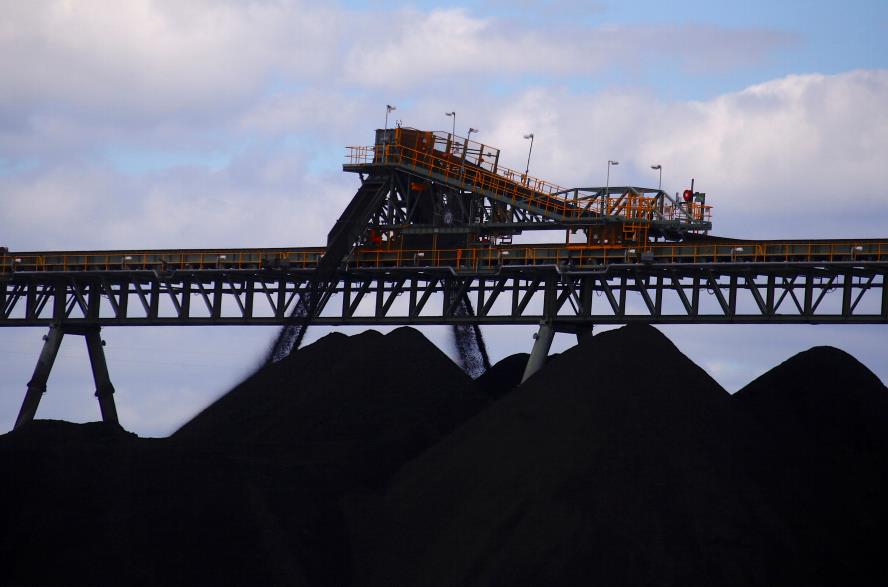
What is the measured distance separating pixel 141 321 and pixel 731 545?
1039 inches

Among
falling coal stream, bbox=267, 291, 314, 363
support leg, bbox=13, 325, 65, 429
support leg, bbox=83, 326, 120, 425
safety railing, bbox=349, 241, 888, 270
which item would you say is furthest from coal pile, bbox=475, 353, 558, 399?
support leg, bbox=13, 325, 65, 429

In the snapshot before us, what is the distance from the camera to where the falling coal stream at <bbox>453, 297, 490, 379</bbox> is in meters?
51.9

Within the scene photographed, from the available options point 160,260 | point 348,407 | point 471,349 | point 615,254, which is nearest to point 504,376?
point 471,349

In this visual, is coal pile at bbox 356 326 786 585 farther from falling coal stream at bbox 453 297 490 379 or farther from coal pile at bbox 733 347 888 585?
falling coal stream at bbox 453 297 490 379

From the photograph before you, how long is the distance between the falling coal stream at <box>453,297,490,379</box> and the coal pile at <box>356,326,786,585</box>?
1122cm

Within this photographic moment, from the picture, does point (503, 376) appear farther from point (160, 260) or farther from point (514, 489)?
point (514, 489)

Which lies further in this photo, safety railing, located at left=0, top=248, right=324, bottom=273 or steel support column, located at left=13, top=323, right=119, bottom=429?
steel support column, located at left=13, top=323, right=119, bottom=429

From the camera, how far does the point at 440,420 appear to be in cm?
4325

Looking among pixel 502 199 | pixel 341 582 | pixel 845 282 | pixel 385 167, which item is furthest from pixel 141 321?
pixel 845 282

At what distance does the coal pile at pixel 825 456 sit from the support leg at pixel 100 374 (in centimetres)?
2338

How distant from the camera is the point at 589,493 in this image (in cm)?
3391

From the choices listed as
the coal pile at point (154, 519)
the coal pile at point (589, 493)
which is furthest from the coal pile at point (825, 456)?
the coal pile at point (154, 519)

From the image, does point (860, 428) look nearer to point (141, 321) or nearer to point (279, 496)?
point (279, 496)

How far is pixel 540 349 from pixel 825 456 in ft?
36.7
